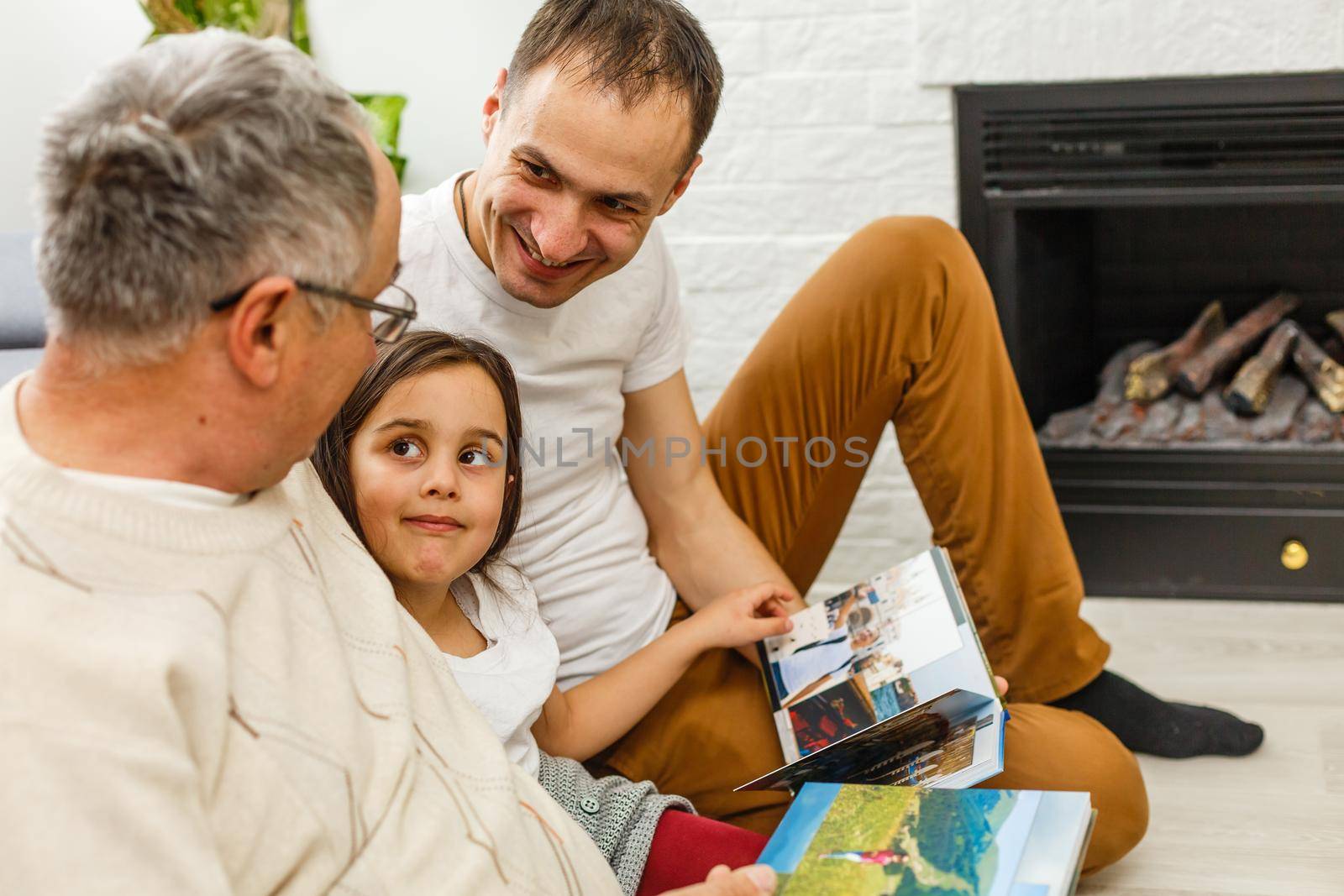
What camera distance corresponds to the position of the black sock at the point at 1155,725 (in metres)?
1.65

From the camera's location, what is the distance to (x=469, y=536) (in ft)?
3.63

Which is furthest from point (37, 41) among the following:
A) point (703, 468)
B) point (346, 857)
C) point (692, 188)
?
point (346, 857)

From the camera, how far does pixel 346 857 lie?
28.6 inches

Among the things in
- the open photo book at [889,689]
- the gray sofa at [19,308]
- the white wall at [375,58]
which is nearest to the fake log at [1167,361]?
the open photo book at [889,689]

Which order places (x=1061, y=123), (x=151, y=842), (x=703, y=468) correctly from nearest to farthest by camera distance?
(x=151, y=842) < (x=703, y=468) < (x=1061, y=123)

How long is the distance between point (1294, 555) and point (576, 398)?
1.33 m

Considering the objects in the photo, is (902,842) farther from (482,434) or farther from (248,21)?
(248,21)

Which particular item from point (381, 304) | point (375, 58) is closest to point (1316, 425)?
point (375, 58)

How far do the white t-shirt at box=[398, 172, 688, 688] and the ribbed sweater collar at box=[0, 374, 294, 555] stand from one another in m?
0.58

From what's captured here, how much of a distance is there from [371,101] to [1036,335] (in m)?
1.20

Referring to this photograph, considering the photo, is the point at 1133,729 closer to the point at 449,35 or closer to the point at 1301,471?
the point at 1301,471

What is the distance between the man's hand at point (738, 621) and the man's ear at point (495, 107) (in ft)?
1.69

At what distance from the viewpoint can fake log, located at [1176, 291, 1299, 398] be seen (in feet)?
7.29

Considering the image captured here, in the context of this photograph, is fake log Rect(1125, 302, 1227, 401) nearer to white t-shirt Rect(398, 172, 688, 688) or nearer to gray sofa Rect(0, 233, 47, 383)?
white t-shirt Rect(398, 172, 688, 688)
